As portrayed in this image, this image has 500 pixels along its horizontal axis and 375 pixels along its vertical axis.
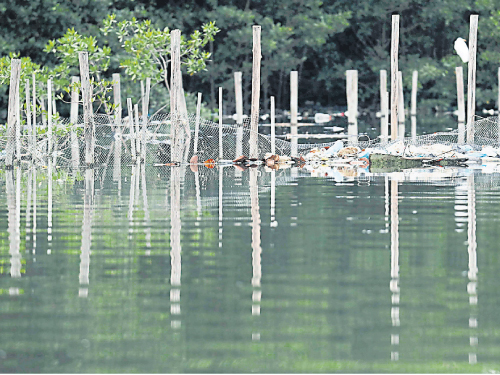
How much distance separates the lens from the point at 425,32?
72.5 m

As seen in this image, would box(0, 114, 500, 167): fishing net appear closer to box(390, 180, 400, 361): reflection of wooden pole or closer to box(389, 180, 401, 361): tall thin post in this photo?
box(390, 180, 400, 361): reflection of wooden pole

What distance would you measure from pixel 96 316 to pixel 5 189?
1253cm

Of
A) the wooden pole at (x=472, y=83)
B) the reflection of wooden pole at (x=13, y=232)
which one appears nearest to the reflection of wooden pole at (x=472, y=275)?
the reflection of wooden pole at (x=13, y=232)

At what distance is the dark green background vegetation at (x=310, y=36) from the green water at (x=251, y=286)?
2926 cm

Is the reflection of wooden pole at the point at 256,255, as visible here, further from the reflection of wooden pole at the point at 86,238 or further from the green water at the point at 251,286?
the reflection of wooden pole at the point at 86,238

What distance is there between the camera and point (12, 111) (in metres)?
26.0

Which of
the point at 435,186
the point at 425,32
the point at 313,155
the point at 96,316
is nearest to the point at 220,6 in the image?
the point at 425,32

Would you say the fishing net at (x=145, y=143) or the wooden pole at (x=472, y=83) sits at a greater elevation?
the wooden pole at (x=472, y=83)

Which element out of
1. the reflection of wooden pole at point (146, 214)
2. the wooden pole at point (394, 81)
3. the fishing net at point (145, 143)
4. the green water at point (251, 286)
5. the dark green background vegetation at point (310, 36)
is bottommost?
the green water at point (251, 286)

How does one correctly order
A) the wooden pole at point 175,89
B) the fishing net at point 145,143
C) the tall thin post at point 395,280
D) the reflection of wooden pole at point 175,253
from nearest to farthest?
the tall thin post at point 395,280 → the reflection of wooden pole at point 175,253 → the wooden pole at point 175,89 → the fishing net at point 145,143

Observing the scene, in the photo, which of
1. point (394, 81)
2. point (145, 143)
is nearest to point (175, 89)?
point (145, 143)

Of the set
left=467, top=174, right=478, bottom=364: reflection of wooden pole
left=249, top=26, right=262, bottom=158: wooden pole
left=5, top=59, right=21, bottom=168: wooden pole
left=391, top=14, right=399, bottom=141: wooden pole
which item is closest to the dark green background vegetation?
left=391, top=14, right=399, bottom=141: wooden pole

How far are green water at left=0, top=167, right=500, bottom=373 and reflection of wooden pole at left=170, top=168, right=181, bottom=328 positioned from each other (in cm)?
3

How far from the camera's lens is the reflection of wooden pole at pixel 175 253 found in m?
9.08
